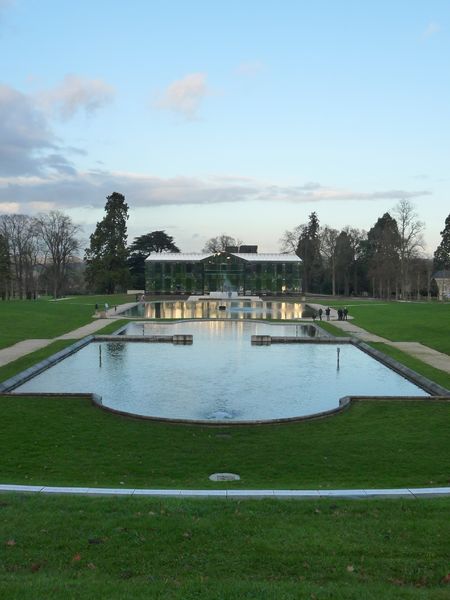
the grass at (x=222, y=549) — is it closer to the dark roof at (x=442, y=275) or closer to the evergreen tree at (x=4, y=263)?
the evergreen tree at (x=4, y=263)

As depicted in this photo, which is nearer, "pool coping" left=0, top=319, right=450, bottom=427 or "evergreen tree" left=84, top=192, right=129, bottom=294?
"pool coping" left=0, top=319, right=450, bottom=427

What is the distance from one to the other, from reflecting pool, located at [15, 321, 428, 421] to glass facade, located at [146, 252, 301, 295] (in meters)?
65.5

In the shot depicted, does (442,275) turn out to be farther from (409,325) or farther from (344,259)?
(409,325)

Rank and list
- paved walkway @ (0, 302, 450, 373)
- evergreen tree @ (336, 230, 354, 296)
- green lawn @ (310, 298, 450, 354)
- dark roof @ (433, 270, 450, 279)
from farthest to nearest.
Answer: dark roof @ (433, 270, 450, 279), evergreen tree @ (336, 230, 354, 296), green lawn @ (310, 298, 450, 354), paved walkway @ (0, 302, 450, 373)

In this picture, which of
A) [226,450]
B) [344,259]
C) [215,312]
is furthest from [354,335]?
[344,259]

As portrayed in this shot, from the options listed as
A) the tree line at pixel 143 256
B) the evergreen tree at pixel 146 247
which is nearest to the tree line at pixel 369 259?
the tree line at pixel 143 256

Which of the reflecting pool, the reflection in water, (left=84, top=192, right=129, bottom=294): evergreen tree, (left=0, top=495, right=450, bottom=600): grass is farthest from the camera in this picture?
(left=84, top=192, right=129, bottom=294): evergreen tree

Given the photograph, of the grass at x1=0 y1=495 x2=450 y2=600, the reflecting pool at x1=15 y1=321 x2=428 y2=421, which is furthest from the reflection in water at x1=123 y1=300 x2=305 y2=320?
the grass at x1=0 y1=495 x2=450 y2=600

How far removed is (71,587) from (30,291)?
87530 mm

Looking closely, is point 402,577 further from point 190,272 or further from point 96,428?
point 190,272

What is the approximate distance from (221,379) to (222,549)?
15.0 metres

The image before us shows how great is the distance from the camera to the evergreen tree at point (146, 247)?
106m

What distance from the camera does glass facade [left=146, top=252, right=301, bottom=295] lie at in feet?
321

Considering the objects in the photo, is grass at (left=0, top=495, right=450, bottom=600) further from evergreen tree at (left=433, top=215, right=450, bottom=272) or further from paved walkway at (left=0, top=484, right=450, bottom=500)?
evergreen tree at (left=433, top=215, right=450, bottom=272)
